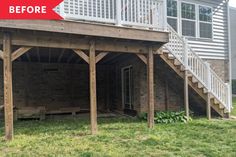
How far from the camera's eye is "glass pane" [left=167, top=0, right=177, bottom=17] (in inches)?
436

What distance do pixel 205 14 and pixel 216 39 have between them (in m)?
1.26

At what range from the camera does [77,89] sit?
1276cm

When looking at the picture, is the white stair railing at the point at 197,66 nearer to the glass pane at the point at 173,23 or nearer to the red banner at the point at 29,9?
the glass pane at the point at 173,23

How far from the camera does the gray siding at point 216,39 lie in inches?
456

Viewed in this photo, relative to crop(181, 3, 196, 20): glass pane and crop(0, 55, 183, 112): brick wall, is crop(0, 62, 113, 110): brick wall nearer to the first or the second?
crop(0, 55, 183, 112): brick wall

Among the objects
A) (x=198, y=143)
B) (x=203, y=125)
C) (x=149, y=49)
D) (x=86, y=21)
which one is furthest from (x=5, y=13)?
(x=203, y=125)

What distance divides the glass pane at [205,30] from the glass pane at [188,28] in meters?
0.43

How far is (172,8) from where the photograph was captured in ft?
36.7

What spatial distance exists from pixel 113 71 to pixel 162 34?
5.76 m

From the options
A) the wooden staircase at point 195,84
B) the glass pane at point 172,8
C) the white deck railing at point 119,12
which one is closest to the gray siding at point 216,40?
the glass pane at point 172,8

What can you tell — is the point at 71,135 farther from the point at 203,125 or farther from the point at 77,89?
the point at 77,89

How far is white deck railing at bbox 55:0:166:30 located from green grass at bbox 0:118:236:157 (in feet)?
9.71

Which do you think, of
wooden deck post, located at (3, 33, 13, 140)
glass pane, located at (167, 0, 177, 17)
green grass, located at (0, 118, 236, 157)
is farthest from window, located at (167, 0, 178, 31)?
wooden deck post, located at (3, 33, 13, 140)

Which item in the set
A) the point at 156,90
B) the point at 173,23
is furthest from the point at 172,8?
the point at 156,90
